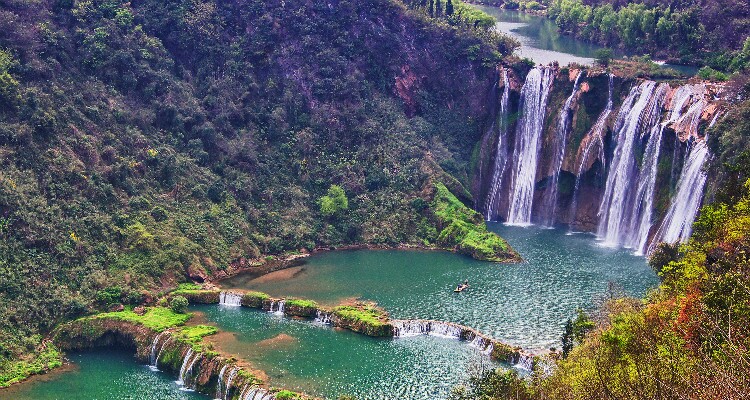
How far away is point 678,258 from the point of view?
50906 millimetres

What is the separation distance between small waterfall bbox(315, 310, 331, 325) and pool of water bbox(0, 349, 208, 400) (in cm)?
1035

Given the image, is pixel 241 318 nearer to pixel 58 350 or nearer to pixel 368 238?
pixel 58 350

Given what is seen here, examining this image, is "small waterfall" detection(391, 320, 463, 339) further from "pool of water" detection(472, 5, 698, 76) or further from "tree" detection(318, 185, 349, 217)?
"pool of water" detection(472, 5, 698, 76)

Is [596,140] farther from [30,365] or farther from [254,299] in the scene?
[30,365]

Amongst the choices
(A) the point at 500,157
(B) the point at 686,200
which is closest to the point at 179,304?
(A) the point at 500,157

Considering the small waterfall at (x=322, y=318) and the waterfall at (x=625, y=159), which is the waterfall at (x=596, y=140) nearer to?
the waterfall at (x=625, y=159)

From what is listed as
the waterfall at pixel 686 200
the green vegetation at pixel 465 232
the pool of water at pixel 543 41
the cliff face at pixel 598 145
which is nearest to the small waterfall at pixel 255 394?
the green vegetation at pixel 465 232

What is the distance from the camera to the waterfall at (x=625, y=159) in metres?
67.6

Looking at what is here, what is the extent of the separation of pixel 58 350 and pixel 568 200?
42579mm

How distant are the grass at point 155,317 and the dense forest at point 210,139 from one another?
69.3 inches

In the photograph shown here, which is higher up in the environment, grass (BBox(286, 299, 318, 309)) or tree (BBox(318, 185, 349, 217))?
tree (BBox(318, 185, 349, 217))

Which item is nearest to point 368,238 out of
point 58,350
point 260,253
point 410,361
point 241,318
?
point 260,253

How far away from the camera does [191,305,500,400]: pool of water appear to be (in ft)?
149

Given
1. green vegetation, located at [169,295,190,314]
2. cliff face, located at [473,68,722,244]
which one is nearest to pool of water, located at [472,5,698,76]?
cliff face, located at [473,68,722,244]
